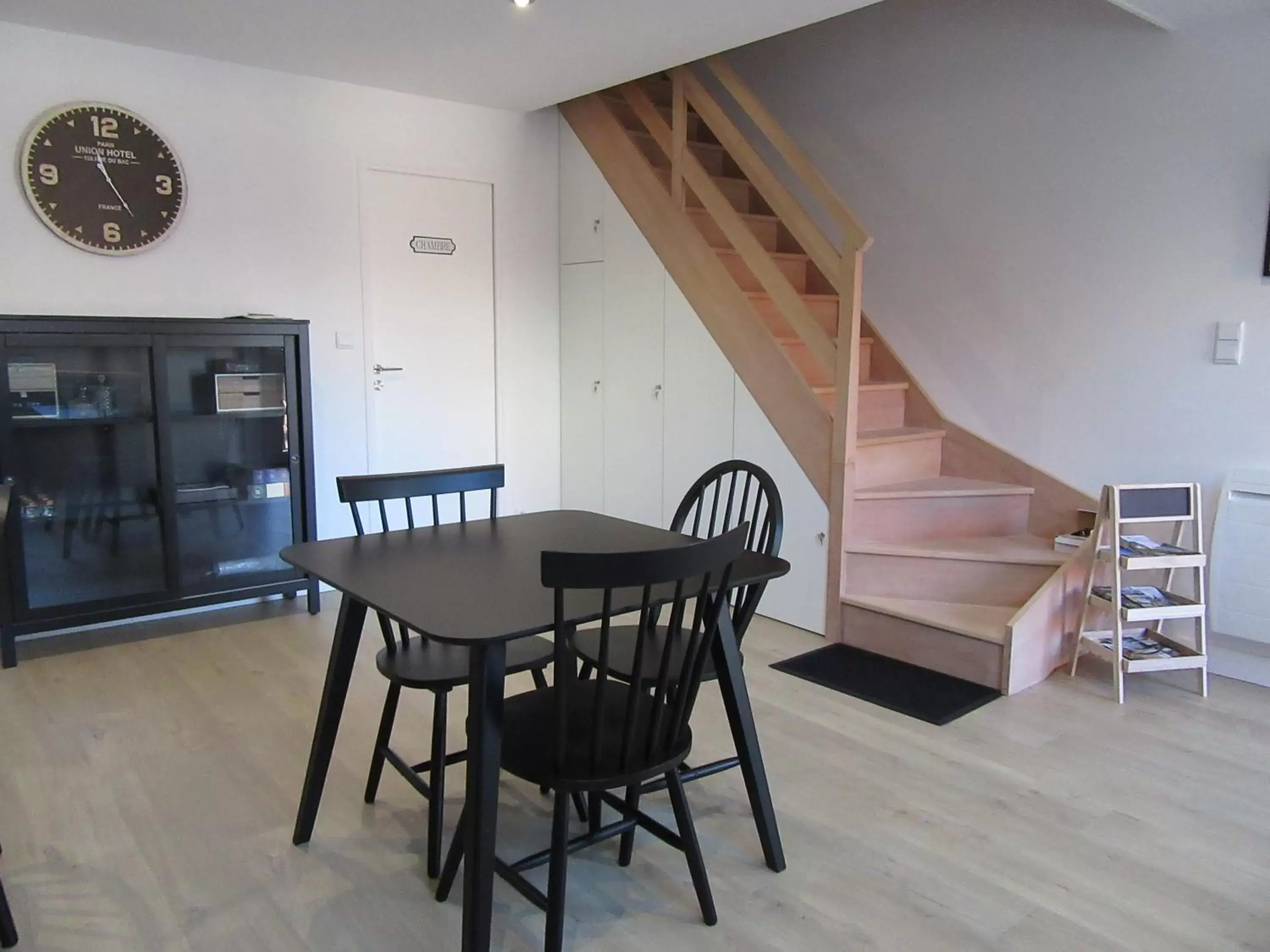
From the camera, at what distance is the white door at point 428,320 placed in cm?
452

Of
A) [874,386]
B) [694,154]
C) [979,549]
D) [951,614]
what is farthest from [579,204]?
[951,614]

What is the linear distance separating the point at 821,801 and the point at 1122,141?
9.10ft

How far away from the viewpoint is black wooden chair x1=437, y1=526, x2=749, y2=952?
164cm

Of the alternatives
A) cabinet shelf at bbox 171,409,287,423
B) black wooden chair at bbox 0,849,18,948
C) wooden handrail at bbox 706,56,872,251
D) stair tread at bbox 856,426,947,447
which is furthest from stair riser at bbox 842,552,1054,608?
black wooden chair at bbox 0,849,18,948

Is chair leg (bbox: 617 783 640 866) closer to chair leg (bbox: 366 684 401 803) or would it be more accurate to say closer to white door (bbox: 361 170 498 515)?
chair leg (bbox: 366 684 401 803)

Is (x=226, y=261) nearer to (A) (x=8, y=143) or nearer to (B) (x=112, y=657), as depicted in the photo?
(A) (x=8, y=143)

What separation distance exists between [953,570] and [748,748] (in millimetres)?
1734

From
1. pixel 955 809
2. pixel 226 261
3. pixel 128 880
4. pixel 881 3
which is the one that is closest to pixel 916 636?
pixel 955 809

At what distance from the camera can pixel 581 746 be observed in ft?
6.07

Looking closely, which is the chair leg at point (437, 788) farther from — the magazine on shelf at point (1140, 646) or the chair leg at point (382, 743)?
the magazine on shelf at point (1140, 646)

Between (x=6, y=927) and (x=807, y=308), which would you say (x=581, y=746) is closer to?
(x=6, y=927)

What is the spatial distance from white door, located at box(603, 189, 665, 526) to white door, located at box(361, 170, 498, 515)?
0.66 m

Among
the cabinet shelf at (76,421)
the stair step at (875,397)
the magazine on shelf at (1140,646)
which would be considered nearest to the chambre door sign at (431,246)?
the cabinet shelf at (76,421)

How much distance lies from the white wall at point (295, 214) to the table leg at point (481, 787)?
2.94 m
